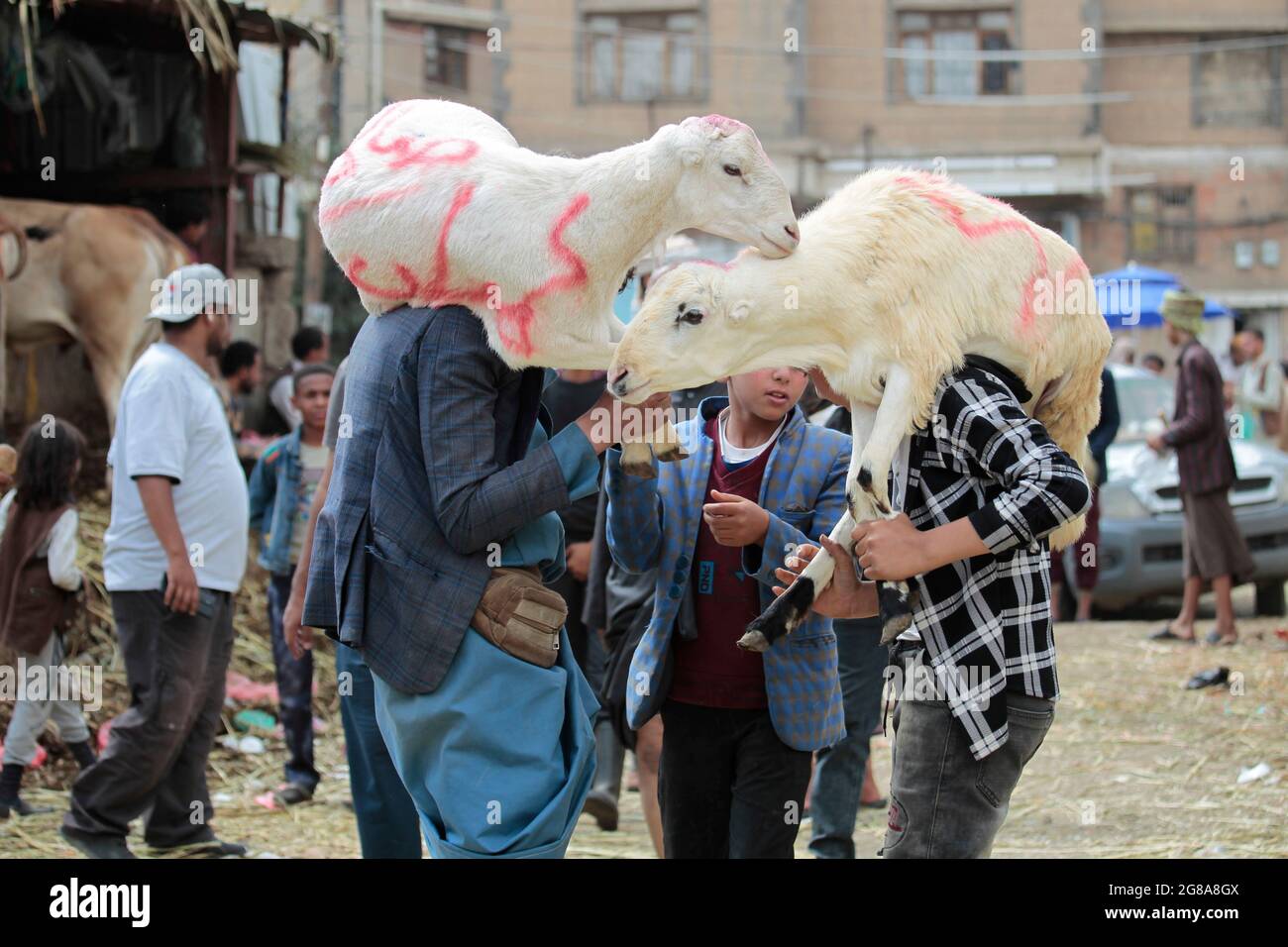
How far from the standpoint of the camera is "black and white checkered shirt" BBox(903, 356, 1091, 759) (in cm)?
264

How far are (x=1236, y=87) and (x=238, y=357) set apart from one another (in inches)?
980

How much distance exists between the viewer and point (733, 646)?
3682mm

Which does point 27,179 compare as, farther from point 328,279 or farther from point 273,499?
point 328,279

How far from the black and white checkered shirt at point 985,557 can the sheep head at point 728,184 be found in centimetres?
46

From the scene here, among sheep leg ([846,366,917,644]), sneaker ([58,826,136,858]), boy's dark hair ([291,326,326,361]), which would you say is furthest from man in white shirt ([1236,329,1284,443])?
sheep leg ([846,366,917,644])

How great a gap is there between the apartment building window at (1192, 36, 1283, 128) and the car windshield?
17622 millimetres

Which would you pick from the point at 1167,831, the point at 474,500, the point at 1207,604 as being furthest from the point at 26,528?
the point at 1207,604

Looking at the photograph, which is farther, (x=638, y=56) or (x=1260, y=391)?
(x=638, y=56)

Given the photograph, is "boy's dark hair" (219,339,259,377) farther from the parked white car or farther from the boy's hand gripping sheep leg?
the parked white car

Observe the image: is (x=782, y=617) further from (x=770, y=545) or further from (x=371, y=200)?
(x=371, y=200)

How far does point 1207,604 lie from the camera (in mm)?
11125

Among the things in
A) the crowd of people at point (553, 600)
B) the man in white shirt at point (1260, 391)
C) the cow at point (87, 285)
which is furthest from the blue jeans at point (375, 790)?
the man in white shirt at point (1260, 391)

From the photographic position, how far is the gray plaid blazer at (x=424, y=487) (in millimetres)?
2895

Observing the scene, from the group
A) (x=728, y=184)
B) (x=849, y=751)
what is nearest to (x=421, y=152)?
(x=728, y=184)
